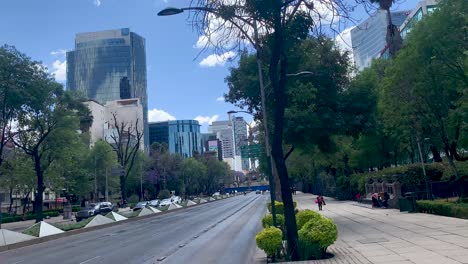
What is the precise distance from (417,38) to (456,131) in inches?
286

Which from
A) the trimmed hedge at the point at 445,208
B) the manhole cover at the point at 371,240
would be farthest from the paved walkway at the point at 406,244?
the trimmed hedge at the point at 445,208

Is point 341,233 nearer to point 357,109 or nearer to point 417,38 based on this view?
point 357,109

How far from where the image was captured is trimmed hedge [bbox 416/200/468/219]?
21000 millimetres

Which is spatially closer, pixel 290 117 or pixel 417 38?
pixel 290 117

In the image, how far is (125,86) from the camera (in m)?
196

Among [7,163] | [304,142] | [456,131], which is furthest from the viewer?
[7,163]

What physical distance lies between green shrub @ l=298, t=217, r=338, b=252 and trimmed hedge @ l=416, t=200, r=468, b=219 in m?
10.2

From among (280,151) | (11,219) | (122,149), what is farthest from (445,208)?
(122,149)

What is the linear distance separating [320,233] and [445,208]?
12.7 meters

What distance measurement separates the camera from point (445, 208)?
75.8ft

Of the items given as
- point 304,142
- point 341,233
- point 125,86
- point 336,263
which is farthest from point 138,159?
point 125,86

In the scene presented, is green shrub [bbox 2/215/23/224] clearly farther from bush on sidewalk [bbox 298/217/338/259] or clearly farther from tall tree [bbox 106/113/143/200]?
bush on sidewalk [bbox 298/217/338/259]

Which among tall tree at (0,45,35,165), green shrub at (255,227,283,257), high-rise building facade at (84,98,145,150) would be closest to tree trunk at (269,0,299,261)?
green shrub at (255,227,283,257)

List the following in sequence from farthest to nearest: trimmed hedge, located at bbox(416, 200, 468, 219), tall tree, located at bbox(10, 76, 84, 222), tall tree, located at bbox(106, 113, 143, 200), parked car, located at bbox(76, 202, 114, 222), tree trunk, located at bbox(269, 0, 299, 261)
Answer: tall tree, located at bbox(106, 113, 143, 200)
parked car, located at bbox(76, 202, 114, 222)
tall tree, located at bbox(10, 76, 84, 222)
trimmed hedge, located at bbox(416, 200, 468, 219)
tree trunk, located at bbox(269, 0, 299, 261)
